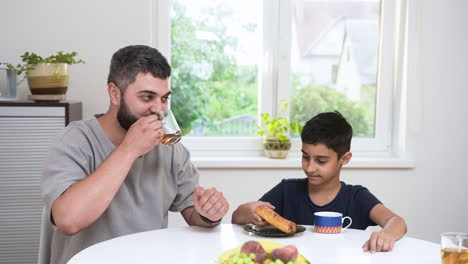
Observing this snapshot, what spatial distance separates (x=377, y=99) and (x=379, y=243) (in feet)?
7.09

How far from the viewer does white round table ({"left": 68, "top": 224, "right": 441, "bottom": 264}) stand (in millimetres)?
1474

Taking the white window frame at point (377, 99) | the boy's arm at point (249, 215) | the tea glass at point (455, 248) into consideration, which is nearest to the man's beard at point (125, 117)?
the boy's arm at point (249, 215)

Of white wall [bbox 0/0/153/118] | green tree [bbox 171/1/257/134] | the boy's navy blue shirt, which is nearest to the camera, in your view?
the boy's navy blue shirt

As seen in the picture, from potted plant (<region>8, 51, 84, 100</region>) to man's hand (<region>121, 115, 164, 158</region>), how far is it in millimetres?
1295

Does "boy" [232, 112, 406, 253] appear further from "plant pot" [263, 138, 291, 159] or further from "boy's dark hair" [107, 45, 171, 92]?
"plant pot" [263, 138, 291, 159]

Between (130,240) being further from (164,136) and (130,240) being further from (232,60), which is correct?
(232,60)

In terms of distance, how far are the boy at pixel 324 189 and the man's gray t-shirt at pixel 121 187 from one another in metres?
0.35

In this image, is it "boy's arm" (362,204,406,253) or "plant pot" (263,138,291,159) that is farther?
"plant pot" (263,138,291,159)

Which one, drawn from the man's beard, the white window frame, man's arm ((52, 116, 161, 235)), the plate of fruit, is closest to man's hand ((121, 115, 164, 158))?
man's arm ((52, 116, 161, 235))

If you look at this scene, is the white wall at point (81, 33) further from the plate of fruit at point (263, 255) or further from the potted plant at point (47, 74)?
the plate of fruit at point (263, 255)

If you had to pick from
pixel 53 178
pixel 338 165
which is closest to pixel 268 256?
pixel 53 178

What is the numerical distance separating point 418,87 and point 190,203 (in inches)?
75.4

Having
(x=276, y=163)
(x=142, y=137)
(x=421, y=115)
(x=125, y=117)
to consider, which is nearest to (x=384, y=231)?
(x=142, y=137)

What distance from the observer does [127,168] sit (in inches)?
67.2
